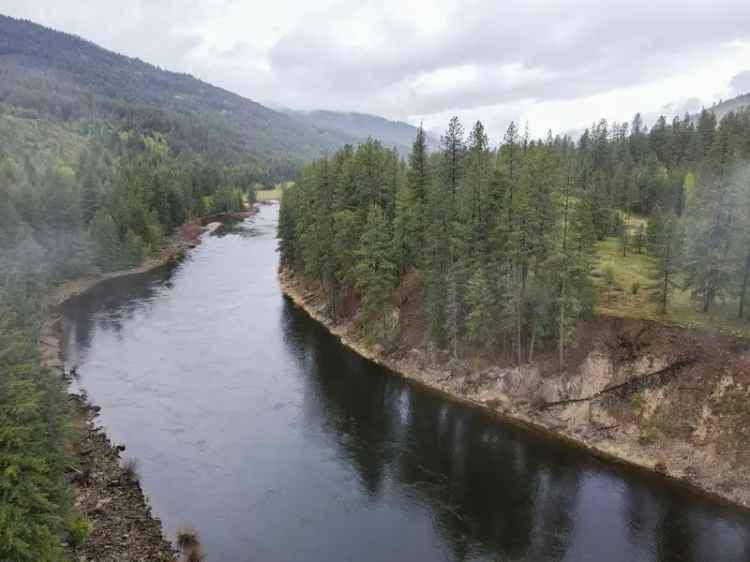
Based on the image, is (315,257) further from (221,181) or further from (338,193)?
(221,181)

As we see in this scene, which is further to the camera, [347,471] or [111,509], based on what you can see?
[347,471]

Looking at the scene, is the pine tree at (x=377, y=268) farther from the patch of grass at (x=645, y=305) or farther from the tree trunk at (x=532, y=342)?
the patch of grass at (x=645, y=305)

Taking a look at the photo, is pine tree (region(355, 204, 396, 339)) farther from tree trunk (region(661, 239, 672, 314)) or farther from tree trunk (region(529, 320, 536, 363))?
tree trunk (region(661, 239, 672, 314))

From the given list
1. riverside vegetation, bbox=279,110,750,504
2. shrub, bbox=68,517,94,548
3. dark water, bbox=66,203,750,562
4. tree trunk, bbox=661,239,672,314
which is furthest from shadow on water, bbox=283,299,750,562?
shrub, bbox=68,517,94,548

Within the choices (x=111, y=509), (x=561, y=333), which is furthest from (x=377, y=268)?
(x=111, y=509)

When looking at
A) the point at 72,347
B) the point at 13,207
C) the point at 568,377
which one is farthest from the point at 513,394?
the point at 13,207

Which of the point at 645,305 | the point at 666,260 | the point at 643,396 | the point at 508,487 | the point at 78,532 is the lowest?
the point at 508,487

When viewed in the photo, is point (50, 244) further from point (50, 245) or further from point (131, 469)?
point (131, 469)
